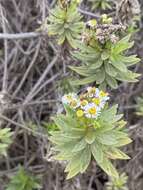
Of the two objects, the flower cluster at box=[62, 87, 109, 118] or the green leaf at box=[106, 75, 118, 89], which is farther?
the green leaf at box=[106, 75, 118, 89]

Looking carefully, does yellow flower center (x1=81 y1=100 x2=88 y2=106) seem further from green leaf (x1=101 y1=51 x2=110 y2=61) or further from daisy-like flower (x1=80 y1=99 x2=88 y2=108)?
green leaf (x1=101 y1=51 x2=110 y2=61)

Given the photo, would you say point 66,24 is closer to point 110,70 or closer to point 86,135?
point 110,70

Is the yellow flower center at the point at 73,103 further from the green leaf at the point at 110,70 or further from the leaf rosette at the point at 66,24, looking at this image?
the leaf rosette at the point at 66,24

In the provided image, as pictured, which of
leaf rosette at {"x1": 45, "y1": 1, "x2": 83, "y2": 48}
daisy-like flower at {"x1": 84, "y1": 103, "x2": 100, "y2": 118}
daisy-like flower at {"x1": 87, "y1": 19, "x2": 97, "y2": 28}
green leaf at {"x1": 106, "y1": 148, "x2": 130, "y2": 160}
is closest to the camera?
daisy-like flower at {"x1": 84, "y1": 103, "x2": 100, "y2": 118}

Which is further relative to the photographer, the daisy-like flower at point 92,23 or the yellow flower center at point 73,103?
the daisy-like flower at point 92,23

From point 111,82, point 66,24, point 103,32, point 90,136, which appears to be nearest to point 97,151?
point 90,136

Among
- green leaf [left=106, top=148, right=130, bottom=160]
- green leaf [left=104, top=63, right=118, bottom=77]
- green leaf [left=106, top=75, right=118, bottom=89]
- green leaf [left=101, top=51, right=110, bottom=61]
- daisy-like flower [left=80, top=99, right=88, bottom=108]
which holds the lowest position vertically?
green leaf [left=106, top=148, right=130, bottom=160]

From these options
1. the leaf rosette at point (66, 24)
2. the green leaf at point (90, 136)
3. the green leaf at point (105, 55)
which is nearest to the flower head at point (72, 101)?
the green leaf at point (90, 136)

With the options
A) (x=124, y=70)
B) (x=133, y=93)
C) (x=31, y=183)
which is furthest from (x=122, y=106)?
(x=124, y=70)

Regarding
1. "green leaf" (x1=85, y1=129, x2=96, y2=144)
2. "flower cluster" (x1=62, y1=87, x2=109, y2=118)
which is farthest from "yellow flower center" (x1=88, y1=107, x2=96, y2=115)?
"green leaf" (x1=85, y1=129, x2=96, y2=144)
